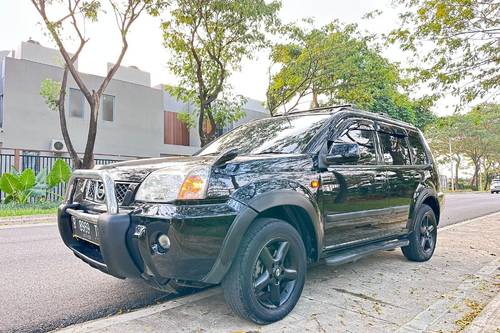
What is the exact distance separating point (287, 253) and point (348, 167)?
1.11 m

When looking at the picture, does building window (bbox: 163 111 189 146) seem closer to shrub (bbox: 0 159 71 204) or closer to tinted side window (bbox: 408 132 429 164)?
shrub (bbox: 0 159 71 204)

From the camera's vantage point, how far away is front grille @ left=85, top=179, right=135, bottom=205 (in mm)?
2861

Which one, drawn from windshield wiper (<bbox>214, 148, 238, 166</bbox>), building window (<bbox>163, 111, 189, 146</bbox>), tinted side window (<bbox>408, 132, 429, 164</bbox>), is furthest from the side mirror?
building window (<bbox>163, 111, 189, 146</bbox>)

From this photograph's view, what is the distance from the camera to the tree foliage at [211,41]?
41.7ft

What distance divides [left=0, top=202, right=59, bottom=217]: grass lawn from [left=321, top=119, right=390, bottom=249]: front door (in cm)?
858

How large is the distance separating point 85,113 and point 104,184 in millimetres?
16011

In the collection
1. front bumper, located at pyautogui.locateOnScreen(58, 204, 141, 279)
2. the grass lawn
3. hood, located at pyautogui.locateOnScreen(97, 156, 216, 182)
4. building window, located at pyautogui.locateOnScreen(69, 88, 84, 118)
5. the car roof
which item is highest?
building window, located at pyautogui.locateOnScreen(69, 88, 84, 118)

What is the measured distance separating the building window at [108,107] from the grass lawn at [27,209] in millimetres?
7394

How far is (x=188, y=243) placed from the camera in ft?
8.30

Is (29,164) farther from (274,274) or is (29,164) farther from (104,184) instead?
(274,274)

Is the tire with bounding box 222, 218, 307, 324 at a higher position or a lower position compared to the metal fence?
lower


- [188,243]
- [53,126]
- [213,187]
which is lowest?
[188,243]

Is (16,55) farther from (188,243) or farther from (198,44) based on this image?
(188,243)

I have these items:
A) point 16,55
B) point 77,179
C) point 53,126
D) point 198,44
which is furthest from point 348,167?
point 16,55
